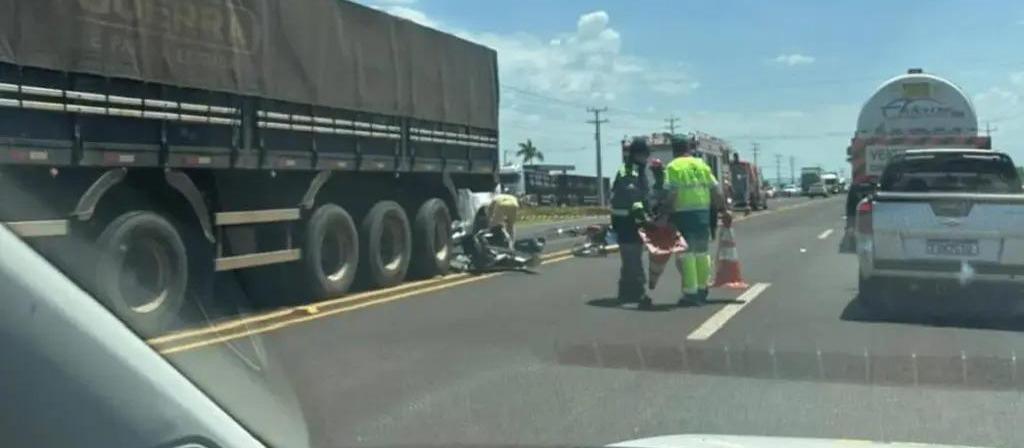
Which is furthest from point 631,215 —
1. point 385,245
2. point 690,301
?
point 385,245

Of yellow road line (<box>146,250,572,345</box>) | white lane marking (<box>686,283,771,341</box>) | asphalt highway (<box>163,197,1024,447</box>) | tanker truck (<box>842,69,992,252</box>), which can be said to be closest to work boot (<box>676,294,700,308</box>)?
asphalt highway (<box>163,197,1024,447</box>)

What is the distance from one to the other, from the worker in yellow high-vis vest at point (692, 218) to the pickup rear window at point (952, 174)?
2342 mm

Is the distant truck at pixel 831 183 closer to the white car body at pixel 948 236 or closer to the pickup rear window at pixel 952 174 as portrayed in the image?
the pickup rear window at pixel 952 174

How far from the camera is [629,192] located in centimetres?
1315

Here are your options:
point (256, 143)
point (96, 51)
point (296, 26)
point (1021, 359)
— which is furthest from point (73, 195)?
point (1021, 359)

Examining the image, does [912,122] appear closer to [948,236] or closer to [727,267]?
[727,267]

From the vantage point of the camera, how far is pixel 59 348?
1.92 meters

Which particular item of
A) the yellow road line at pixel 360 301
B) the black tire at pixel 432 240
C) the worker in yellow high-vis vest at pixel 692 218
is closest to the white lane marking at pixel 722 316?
the worker in yellow high-vis vest at pixel 692 218

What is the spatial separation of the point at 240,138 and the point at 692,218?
15.1ft

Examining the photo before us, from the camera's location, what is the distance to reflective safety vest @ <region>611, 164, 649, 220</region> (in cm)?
1313

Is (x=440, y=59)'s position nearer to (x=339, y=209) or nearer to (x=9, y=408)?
(x=339, y=209)

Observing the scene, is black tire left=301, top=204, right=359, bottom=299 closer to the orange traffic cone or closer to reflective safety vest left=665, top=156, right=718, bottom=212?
reflective safety vest left=665, top=156, right=718, bottom=212

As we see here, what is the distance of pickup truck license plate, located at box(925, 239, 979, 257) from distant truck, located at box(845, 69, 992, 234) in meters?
13.1

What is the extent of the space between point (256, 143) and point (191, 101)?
1.17 m
